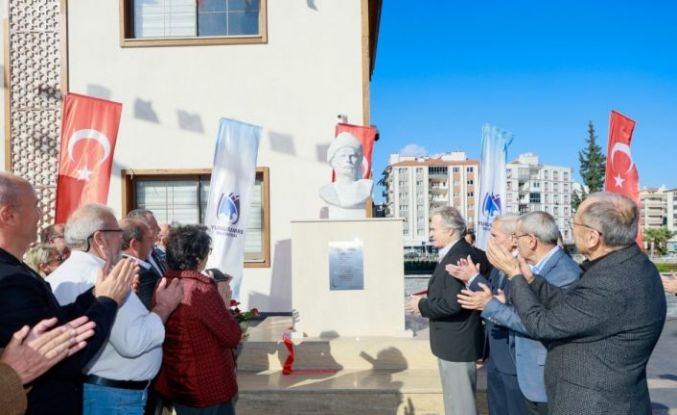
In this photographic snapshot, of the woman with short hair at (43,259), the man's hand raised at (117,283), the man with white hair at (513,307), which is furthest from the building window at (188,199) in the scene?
the man's hand raised at (117,283)

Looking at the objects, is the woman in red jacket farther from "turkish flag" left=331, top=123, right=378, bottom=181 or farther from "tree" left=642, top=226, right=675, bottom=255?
"tree" left=642, top=226, right=675, bottom=255

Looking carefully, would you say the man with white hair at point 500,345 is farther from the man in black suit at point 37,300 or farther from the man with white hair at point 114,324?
the man in black suit at point 37,300

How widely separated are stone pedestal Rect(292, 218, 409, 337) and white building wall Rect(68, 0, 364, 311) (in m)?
2.43

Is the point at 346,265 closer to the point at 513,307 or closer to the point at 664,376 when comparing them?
the point at 513,307

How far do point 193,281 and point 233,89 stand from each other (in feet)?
18.9

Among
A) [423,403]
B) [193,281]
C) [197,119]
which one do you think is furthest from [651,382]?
[197,119]

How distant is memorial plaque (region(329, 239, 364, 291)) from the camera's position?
5559 mm

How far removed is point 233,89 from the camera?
317 inches

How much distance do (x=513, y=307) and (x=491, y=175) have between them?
4.68 meters

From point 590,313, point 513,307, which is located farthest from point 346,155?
point 590,313

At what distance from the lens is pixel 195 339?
2.71 m

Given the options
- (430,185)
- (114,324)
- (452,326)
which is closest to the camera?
(114,324)

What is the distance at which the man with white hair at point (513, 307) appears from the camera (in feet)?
9.13

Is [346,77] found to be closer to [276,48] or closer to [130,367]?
[276,48]
